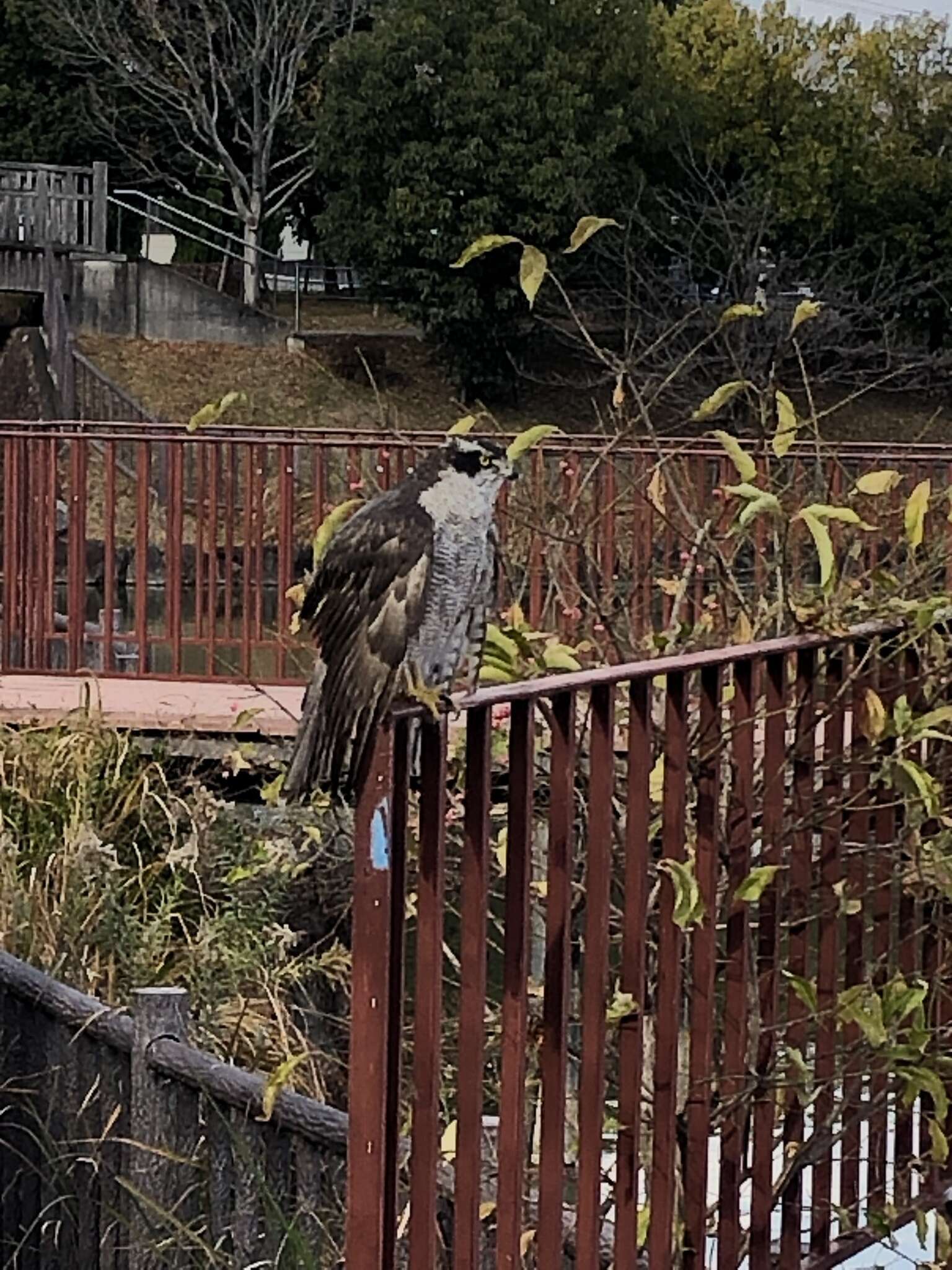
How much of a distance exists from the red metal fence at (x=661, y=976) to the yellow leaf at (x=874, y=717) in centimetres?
5

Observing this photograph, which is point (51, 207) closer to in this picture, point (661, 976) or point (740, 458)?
point (740, 458)

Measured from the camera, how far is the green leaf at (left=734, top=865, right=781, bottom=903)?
2.23 metres

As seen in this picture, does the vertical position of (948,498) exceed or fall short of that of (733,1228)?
it exceeds it

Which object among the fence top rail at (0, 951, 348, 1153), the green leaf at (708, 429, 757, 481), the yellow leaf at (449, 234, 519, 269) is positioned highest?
the yellow leaf at (449, 234, 519, 269)

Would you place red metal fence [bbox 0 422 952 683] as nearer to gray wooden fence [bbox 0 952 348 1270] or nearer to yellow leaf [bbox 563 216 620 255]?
gray wooden fence [bbox 0 952 348 1270]

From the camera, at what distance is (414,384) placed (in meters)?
25.6

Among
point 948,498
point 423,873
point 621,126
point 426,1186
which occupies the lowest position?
point 426,1186

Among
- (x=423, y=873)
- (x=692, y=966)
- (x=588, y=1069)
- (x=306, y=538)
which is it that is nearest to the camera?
(x=423, y=873)

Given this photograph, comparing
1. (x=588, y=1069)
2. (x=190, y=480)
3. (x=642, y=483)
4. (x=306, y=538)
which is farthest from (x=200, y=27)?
(x=588, y=1069)

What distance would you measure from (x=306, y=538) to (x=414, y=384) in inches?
563

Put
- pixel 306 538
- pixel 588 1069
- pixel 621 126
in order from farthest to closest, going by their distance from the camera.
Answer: pixel 621 126 < pixel 306 538 < pixel 588 1069

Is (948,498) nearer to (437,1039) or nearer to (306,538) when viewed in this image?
(437,1039)

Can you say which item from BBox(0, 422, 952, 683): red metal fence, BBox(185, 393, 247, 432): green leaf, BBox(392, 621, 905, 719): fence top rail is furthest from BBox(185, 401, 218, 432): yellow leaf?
BBox(0, 422, 952, 683): red metal fence

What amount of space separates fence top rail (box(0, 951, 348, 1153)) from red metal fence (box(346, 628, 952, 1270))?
0.88 ft
